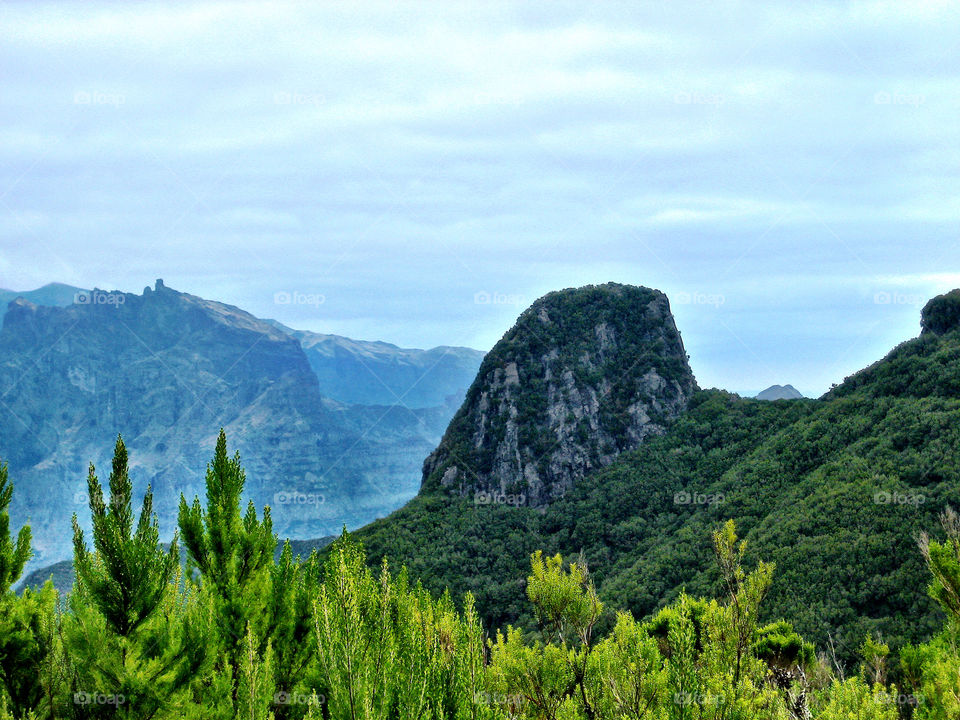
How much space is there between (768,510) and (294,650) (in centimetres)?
5060

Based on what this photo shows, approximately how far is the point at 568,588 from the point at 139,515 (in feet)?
46.2

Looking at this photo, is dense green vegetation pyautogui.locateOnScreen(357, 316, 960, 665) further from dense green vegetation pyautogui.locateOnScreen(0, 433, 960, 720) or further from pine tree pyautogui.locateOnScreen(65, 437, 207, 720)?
pine tree pyautogui.locateOnScreen(65, 437, 207, 720)

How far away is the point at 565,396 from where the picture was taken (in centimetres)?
9738

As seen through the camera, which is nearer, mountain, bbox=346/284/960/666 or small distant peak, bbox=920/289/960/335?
mountain, bbox=346/284/960/666

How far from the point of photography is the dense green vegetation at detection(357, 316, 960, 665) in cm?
3869

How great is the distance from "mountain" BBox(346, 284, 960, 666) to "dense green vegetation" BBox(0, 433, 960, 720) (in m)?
8.13

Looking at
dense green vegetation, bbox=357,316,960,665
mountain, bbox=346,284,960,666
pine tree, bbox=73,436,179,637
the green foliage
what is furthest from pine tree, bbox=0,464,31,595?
the green foliage

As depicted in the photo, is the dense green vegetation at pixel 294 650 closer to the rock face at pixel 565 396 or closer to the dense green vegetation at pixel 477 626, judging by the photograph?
the dense green vegetation at pixel 477 626

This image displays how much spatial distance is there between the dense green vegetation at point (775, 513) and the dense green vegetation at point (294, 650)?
20.1 meters

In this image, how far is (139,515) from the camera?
40.3 feet

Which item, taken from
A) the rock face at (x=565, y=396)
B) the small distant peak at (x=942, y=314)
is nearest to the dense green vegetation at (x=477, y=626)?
the small distant peak at (x=942, y=314)

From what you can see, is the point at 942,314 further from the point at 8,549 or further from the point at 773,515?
the point at 8,549

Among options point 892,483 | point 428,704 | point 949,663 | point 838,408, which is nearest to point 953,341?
point 838,408

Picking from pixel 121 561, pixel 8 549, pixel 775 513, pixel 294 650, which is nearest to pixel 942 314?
pixel 775 513
